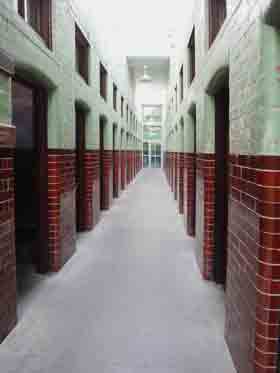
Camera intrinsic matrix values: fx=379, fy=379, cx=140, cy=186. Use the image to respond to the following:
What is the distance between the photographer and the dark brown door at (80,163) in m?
7.11

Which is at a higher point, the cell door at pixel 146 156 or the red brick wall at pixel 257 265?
the cell door at pixel 146 156

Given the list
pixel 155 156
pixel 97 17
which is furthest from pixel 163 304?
pixel 155 156

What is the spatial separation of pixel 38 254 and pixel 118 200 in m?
7.27

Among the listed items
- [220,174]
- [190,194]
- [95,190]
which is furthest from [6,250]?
[95,190]

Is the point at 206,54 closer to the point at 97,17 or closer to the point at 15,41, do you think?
the point at 15,41

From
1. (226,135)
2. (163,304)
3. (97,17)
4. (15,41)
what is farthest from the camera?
(97,17)

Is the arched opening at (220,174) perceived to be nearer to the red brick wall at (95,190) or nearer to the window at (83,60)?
the window at (83,60)

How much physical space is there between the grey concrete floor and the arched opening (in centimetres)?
36

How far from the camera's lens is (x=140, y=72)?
22875mm

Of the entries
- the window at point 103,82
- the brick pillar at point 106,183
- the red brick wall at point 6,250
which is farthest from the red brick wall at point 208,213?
the window at point 103,82

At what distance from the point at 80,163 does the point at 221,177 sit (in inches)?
140

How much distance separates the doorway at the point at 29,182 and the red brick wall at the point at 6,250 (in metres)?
0.93

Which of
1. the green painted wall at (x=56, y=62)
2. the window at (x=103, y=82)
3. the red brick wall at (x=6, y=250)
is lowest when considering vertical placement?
the red brick wall at (x=6, y=250)

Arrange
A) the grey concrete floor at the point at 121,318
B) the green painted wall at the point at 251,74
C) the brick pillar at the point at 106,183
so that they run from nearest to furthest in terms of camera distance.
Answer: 1. the green painted wall at the point at 251,74
2. the grey concrete floor at the point at 121,318
3. the brick pillar at the point at 106,183
